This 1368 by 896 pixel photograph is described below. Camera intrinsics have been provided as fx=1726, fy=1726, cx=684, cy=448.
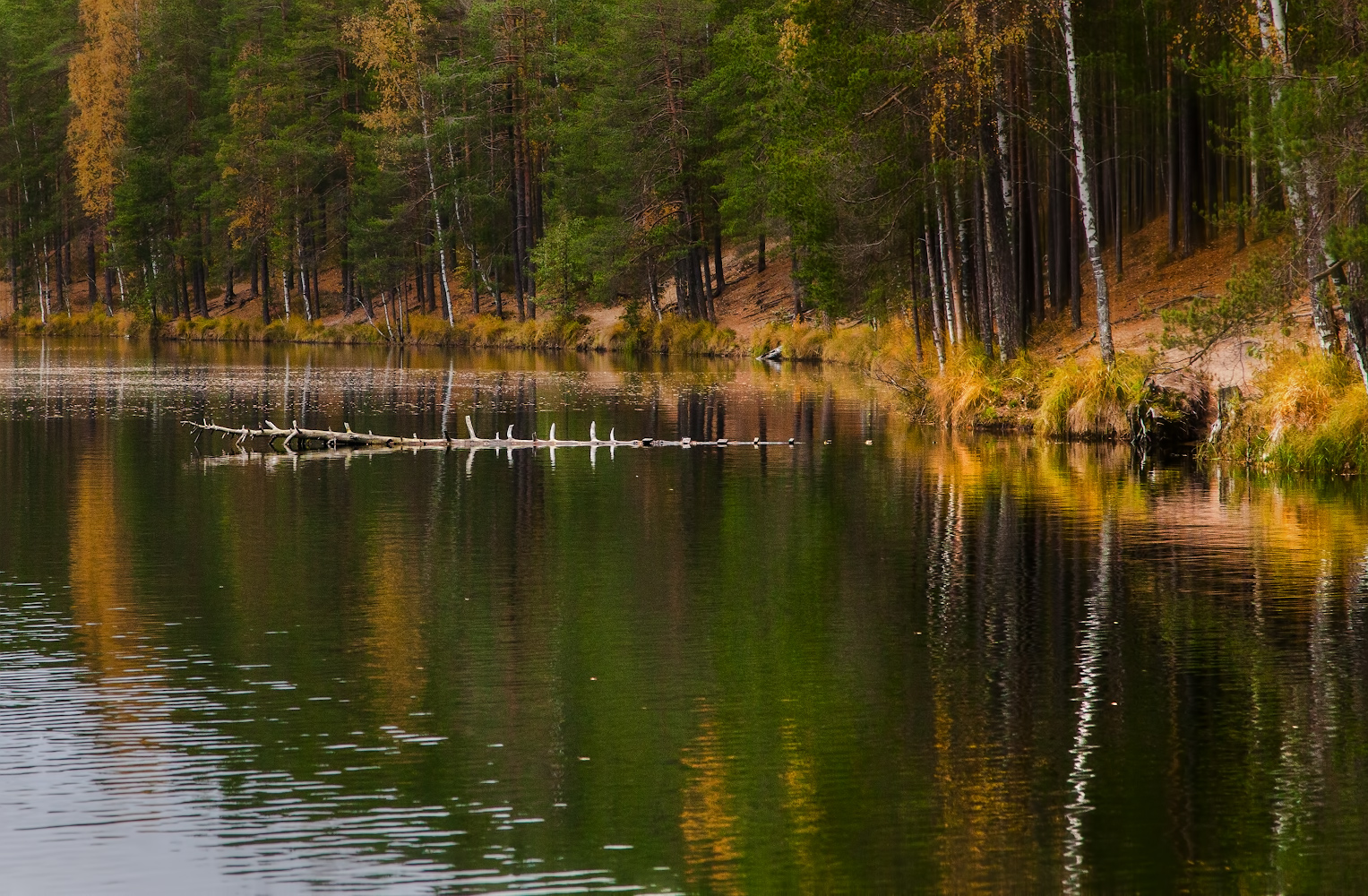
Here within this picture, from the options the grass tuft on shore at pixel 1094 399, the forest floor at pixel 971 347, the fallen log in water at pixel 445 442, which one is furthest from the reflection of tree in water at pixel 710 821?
the grass tuft on shore at pixel 1094 399

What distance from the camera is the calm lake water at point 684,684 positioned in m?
8.96

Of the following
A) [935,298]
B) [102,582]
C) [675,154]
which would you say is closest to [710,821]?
[102,582]

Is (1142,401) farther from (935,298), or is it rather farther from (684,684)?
(684,684)

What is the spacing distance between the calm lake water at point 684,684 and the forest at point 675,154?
6.48m

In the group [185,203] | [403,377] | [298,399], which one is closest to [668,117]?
[403,377]

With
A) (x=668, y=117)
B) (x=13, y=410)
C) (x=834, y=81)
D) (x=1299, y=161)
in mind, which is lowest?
(x=13, y=410)

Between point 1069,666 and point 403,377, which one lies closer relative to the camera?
point 1069,666

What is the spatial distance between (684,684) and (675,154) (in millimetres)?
53684

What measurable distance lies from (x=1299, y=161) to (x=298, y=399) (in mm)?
27816

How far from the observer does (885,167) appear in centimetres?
3472

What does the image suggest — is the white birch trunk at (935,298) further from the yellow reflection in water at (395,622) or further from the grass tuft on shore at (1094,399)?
the yellow reflection in water at (395,622)

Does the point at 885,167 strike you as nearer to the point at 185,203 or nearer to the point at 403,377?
the point at 403,377

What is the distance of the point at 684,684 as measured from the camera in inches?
493

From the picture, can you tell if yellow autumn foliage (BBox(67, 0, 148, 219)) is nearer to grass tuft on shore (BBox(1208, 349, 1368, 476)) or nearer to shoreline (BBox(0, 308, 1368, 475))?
shoreline (BBox(0, 308, 1368, 475))
